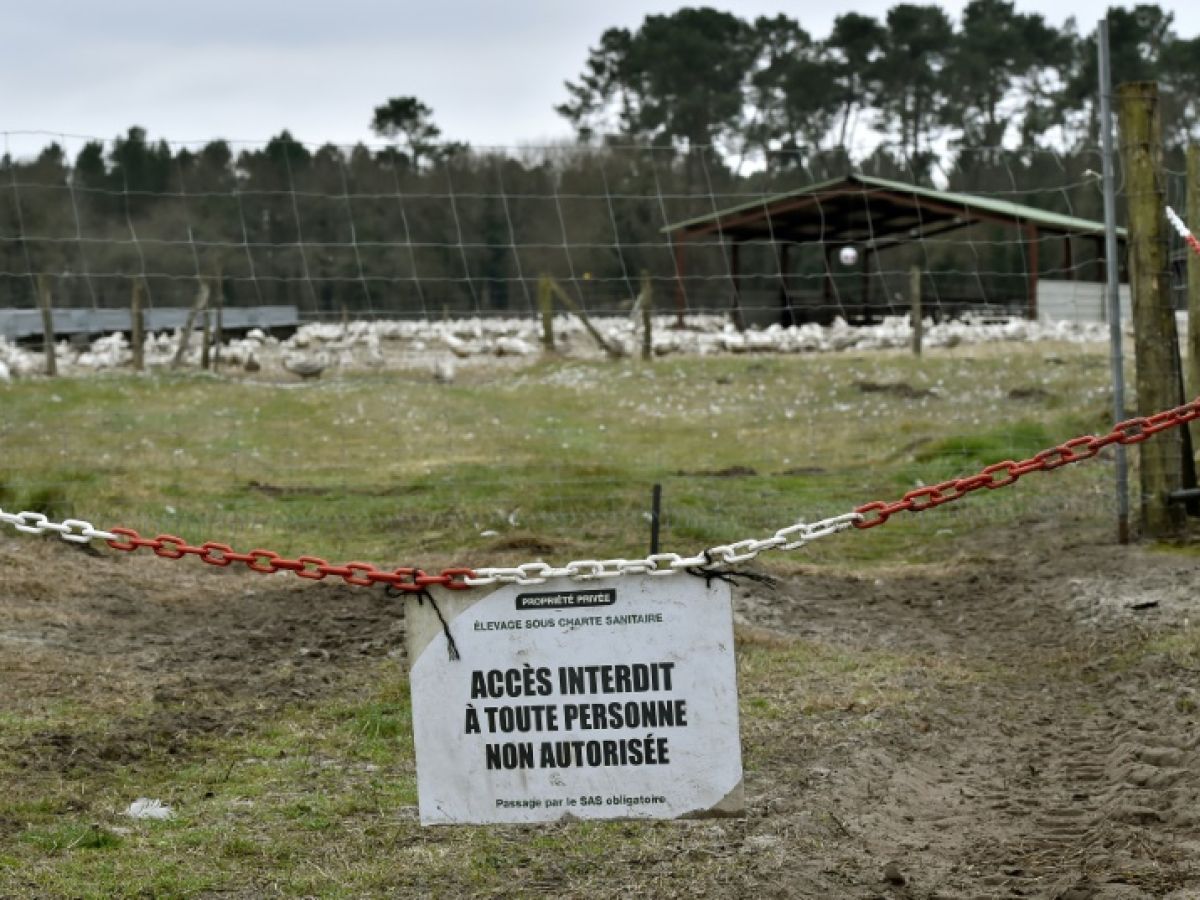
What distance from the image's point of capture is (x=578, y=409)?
22.0m

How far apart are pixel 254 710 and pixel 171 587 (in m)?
3.25

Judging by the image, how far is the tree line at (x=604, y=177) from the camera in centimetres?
1408

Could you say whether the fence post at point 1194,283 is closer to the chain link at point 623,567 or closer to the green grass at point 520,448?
the green grass at point 520,448

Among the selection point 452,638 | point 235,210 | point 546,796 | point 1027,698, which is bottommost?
point 1027,698

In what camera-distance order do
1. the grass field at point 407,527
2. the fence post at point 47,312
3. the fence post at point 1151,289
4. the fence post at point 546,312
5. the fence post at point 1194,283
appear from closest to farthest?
the grass field at point 407,527 → the fence post at point 1151,289 → the fence post at point 1194,283 → the fence post at point 47,312 → the fence post at point 546,312

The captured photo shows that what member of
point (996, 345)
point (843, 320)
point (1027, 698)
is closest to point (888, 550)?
point (1027, 698)

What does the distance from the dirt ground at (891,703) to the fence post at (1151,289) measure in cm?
45

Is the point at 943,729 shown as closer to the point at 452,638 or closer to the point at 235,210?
the point at 452,638

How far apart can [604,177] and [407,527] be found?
3273 mm

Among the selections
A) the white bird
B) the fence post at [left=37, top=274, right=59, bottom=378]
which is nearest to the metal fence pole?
the fence post at [left=37, top=274, right=59, bottom=378]

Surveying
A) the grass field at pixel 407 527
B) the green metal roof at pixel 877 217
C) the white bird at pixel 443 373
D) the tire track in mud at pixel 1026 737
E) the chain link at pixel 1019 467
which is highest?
the green metal roof at pixel 877 217

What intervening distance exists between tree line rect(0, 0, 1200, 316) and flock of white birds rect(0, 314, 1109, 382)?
105 centimetres

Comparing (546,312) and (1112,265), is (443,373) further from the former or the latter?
(1112,265)

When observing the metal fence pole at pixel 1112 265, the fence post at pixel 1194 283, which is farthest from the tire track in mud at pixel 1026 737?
the fence post at pixel 1194 283
